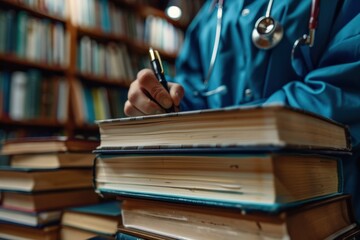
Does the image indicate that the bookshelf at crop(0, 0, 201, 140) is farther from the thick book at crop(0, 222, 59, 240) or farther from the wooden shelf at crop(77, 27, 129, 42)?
the thick book at crop(0, 222, 59, 240)

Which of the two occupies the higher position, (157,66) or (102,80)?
(102,80)

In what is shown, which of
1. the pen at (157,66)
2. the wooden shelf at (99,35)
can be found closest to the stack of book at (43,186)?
the pen at (157,66)

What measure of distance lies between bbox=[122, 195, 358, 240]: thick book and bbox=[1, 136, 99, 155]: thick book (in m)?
0.28

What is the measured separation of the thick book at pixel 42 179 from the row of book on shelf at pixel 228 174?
0.23 metres

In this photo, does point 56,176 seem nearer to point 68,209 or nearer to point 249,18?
point 68,209

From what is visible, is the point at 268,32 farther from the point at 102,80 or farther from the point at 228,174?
the point at 102,80

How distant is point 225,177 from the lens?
0.29 m

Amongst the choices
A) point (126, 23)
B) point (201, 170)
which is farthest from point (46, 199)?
point (126, 23)

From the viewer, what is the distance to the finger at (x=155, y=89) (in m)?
0.45

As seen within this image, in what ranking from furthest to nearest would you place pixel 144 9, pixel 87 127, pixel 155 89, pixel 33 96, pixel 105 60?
pixel 144 9, pixel 105 60, pixel 87 127, pixel 33 96, pixel 155 89

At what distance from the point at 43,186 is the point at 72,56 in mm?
1251

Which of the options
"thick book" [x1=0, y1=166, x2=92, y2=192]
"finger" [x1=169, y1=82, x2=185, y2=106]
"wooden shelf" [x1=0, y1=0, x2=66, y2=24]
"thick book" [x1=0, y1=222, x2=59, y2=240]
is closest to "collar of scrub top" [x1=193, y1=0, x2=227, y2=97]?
"finger" [x1=169, y1=82, x2=185, y2=106]

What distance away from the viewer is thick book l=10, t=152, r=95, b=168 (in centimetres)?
60

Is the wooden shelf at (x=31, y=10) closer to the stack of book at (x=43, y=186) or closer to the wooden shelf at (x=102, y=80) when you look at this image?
the wooden shelf at (x=102, y=80)
